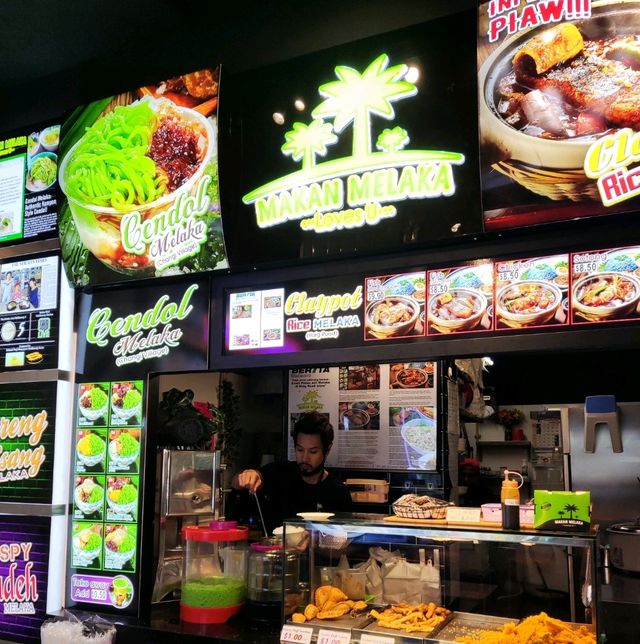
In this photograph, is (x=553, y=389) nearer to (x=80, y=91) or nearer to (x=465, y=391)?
(x=465, y=391)

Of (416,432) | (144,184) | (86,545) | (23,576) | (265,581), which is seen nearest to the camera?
(265,581)

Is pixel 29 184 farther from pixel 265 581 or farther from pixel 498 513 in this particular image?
pixel 498 513

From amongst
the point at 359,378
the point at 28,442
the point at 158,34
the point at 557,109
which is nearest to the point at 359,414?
the point at 359,378

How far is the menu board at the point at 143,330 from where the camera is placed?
3.86m

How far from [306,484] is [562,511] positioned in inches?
95.5

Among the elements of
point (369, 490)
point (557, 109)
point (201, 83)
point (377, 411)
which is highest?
point (201, 83)

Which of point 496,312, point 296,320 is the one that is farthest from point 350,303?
point 496,312

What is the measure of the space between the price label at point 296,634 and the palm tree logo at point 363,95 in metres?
2.20

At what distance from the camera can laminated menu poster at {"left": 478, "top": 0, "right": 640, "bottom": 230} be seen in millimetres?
2766

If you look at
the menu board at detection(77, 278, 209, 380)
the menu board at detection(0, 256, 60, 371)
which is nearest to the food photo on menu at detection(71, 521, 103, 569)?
the menu board at detection(77, 278, 209, 380)

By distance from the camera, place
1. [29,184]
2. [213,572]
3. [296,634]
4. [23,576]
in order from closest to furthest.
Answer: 1. [296,634]
2. [213,572]
3. [23,576]
4. [29,184]

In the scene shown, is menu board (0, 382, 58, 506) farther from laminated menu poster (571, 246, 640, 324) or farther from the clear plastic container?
laminated menu poster (571, 246, 640, 324)

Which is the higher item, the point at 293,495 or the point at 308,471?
the point at 308,471

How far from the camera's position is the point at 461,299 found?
3188 mm
